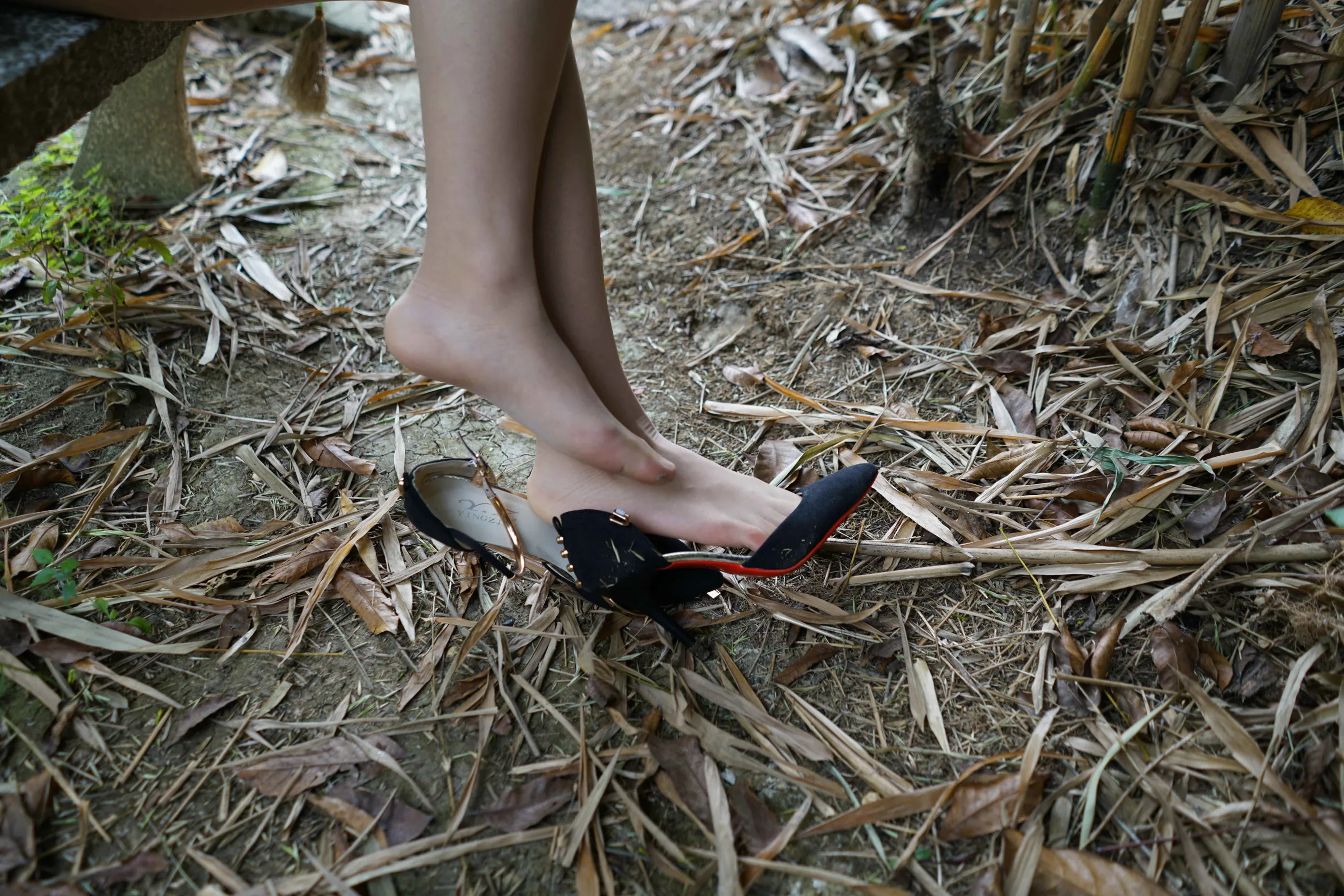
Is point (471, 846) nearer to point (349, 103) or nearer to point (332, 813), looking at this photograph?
point (332, 813)

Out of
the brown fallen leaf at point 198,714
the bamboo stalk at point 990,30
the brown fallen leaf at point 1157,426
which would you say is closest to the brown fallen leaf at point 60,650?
the brown fallen leaf at point 198,714

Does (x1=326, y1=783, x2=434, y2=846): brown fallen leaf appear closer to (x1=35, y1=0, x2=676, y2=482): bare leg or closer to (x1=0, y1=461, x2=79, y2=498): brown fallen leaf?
(x1=35, y1=0, x2=676, y2=482): bare leg

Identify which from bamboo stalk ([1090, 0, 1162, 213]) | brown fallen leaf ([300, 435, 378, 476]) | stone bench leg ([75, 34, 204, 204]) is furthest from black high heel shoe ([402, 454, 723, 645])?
stone bench leg ([75, 34, 204, 204])

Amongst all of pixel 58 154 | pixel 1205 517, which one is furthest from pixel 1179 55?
pixel 58 154

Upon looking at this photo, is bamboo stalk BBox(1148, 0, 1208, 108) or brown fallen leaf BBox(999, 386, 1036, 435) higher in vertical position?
bamboo stalk BBox(1148, 0, 1208, 108)

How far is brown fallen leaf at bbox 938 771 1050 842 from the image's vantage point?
712 millimetres

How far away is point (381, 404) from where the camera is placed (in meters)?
1.25

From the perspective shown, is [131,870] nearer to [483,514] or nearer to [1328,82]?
[483,514]

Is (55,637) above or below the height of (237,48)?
below

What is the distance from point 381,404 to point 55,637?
532 millimetres

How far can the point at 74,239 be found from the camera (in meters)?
1.40

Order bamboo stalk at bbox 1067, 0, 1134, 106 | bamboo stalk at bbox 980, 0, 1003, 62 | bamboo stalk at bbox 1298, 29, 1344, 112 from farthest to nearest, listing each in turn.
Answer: bamboo stalk at bbox 980, 0, 1003, 62 < bamboo stalk at bbox 1067, 0, 1134, 106 < bamboo stalk at bbox 1298, 29, 1344, 112

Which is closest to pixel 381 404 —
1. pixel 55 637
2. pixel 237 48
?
pixel 55 637

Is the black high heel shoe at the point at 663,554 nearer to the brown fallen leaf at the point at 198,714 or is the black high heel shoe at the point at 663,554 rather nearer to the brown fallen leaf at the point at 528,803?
the brown fallen leaf at the point at 528,803
